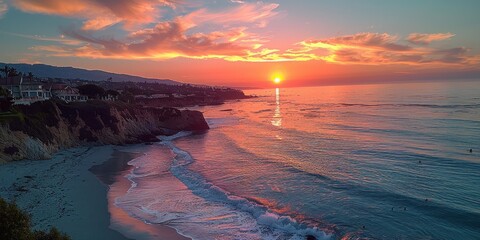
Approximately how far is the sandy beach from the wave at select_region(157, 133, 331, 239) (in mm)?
4541

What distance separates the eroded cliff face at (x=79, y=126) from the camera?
99.5 feet

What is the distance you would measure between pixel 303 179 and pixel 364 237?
34.0 ft

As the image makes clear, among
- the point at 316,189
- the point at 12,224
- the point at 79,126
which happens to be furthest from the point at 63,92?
the point at 12,224

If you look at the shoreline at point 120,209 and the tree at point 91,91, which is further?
the tree at point 91,91

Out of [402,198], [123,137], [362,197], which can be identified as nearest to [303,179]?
[362,197]

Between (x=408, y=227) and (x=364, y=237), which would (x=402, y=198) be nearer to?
(x=408, y=227)

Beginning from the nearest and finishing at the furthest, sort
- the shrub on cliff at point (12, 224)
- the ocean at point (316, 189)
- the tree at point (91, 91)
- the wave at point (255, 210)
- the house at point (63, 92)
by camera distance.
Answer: the shrub on cliff at point (12, 224)
the wave at point (255, 210)
the ocean at point (316, 189)
the house at point (63, 92)
the tree at point (91, 91)

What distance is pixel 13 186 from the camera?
21.0 metres

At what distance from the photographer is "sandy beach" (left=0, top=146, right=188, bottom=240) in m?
15.6

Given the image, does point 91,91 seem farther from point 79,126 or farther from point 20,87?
point 79,126

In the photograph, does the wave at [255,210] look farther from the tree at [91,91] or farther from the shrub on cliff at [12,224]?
the tree at [91,91]

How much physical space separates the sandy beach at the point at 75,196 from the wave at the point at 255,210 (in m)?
4.54

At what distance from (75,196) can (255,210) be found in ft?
37.5

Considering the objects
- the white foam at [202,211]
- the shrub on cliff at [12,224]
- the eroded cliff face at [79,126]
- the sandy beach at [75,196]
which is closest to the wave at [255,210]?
the white foam at [202,211]
